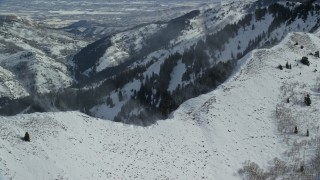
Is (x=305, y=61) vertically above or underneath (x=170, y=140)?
above

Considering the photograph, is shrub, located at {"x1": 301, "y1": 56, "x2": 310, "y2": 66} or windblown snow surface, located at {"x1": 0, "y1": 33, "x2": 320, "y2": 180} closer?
windblown snow surface, located at {"x1": 0, "y1": 33, "x2": 320, "y2": 180}

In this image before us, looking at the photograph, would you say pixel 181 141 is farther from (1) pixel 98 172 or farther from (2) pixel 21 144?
(2) pixel 21 144

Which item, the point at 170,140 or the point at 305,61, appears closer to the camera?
the point at 170,140

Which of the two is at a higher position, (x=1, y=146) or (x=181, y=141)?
(x=1, y=146)

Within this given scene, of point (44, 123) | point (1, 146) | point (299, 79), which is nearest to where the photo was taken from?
point (1, 146)


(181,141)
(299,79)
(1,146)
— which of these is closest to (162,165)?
(181,141)

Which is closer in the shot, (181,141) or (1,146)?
(1,146)

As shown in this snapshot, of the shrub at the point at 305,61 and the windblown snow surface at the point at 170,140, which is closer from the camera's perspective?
the windblown snow surface at the point at 170,140

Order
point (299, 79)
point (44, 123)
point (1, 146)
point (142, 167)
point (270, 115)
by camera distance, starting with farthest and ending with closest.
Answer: point (299, 79)
point (270, 115)
point (44, 123)
point (142, 167)
point (1, 146)
